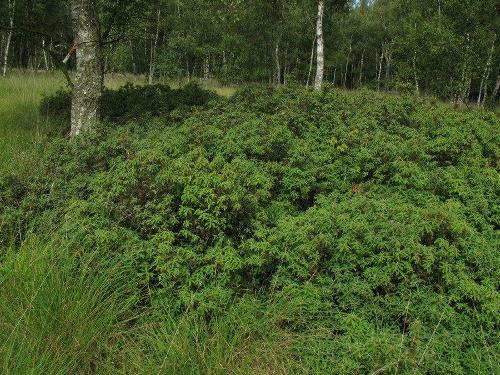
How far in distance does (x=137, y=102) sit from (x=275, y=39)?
73.9 feet

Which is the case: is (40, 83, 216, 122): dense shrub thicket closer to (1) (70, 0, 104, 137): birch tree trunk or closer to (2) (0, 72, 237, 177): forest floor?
(2) (0, 72, 237, 177): forest floor

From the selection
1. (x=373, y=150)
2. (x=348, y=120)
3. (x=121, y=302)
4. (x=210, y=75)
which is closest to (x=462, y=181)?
(x=373, y=150)

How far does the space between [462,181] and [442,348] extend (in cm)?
197

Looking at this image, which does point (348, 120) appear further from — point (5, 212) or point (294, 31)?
point (294, 31)

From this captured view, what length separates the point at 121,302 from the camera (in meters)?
3.05

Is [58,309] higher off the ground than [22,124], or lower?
lower

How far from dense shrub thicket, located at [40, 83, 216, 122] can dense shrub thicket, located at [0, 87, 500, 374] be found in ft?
5.50

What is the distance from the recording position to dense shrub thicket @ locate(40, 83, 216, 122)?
6877mm

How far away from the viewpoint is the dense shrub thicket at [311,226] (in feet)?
9.26

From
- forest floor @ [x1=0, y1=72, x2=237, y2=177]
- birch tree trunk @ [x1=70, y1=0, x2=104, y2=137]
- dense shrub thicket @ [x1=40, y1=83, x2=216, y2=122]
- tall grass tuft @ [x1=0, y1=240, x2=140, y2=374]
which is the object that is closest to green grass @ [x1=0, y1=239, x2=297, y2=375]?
tall grass tuft @ [x1=0, y1=240, x2=140, y2=374]

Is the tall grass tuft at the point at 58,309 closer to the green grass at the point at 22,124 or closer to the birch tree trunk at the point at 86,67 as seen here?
the green grass at the point at 22,124

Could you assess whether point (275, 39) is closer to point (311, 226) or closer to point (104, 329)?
point (311, 226)

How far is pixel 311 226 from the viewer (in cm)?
337

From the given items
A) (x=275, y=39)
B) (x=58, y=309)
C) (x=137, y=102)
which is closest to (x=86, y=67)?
(x=137, y=102)
